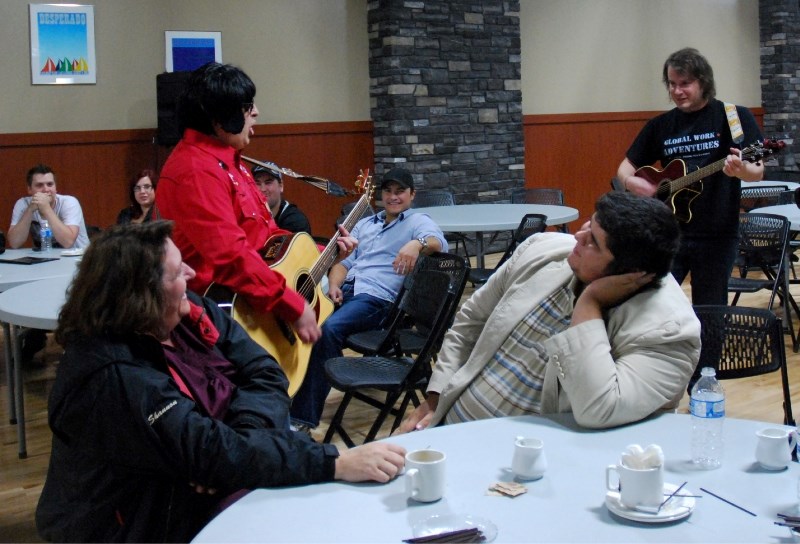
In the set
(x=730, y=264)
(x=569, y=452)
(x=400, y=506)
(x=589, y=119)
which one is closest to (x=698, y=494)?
(x=569, y=452)

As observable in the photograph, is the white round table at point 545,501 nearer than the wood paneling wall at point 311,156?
Yes

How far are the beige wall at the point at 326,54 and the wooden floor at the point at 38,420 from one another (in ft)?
8.10

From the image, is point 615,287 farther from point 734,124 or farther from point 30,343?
point 30,343

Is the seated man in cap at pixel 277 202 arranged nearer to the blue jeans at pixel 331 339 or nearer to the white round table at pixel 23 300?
the blue jeans at pixel 331 339

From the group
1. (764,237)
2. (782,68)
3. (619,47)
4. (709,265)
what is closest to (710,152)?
(709,265)

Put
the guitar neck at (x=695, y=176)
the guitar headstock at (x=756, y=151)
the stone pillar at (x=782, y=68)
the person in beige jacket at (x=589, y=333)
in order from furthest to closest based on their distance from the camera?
1. the stone pillar at (x=782, y=68)
2. the guitar neck at (x=695, y=176)
3. the guitar headstock at (x=756, y=151)
4. the person in beige jacket at (x=589, y=333)

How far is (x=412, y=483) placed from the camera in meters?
1.66

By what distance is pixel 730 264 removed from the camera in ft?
12.8

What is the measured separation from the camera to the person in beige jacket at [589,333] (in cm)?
200

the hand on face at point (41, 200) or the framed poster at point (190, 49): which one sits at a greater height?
the framed poster at point (190, 49)

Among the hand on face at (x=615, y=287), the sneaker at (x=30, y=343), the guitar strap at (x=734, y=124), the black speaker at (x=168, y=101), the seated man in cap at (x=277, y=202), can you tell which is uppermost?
the black speaker at (x=168, y=101)

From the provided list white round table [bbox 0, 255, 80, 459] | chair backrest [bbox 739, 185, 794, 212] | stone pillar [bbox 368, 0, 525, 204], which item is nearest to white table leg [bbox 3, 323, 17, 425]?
white round table [bbox 0, 255, 80, 459]

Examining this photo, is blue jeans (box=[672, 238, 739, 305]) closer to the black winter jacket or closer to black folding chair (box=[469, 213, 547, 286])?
black folding chair (box=[469, 213, 547, 286])

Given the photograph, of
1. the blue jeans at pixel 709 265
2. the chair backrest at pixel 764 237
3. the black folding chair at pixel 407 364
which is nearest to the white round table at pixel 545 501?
the black folding chair at pixel 407 364
